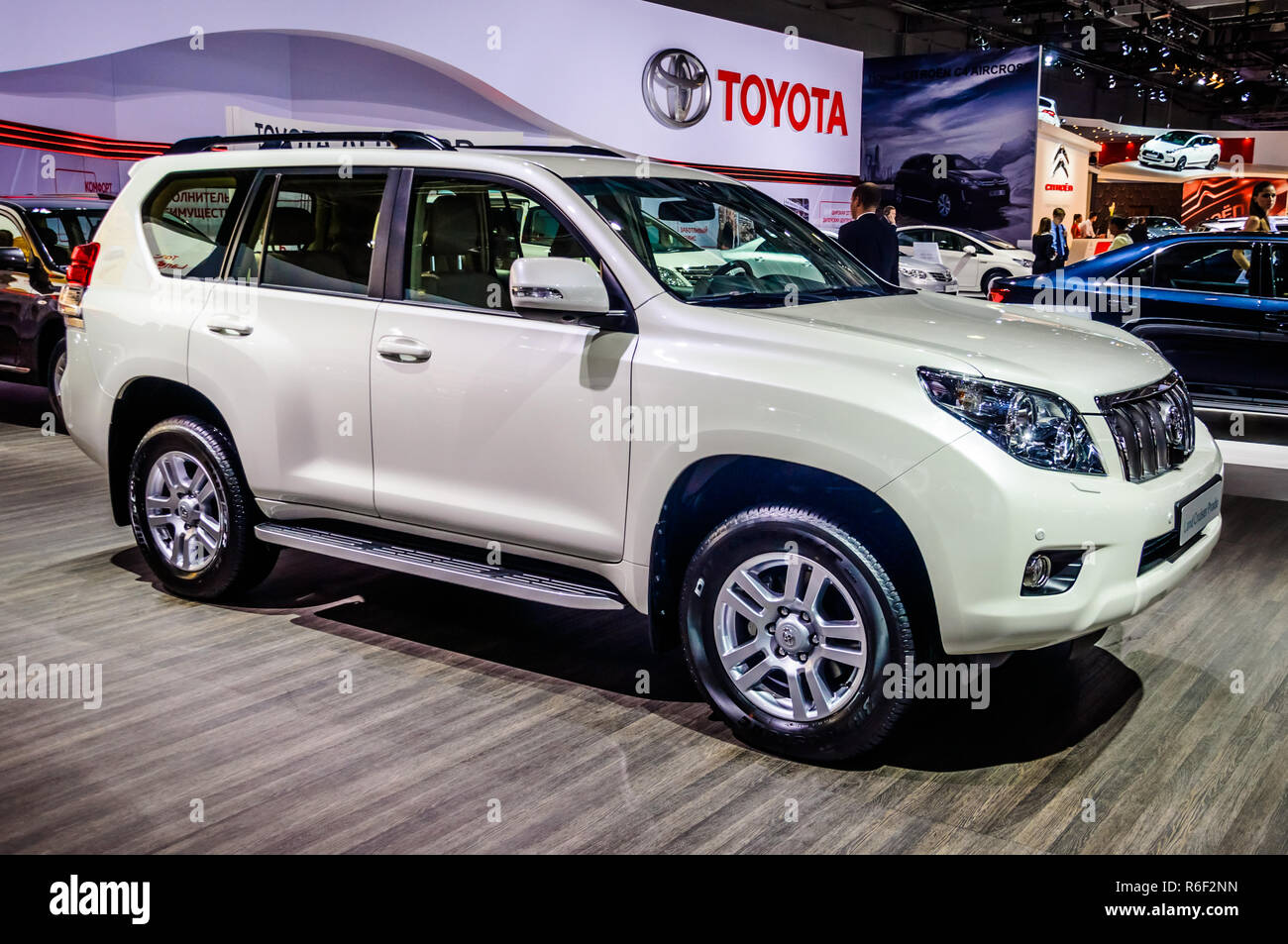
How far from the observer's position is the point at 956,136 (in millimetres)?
19188

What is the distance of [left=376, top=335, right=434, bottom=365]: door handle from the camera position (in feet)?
12.4

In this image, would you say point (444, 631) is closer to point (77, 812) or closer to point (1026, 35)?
point (77, 812)

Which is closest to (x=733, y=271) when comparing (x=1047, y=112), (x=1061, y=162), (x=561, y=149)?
(x=561, y=149)

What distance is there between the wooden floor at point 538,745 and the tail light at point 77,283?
1.12 metres

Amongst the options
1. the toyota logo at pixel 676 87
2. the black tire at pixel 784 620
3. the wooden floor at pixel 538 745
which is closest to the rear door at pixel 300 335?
the wooden floor at pixel 538 745

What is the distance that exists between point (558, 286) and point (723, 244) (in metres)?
0.90

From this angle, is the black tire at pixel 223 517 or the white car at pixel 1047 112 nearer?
the black tire at pixel 223 517

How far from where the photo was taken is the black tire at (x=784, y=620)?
3043 mm

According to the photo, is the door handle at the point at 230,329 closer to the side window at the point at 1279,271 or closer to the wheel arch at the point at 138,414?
the wheel arch at the point at 138,414

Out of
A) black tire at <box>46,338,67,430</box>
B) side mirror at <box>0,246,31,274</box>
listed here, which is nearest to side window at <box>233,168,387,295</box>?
side mirror at <box>0,246,31,274</box>

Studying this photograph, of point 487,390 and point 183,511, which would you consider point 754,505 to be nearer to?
point 487,390

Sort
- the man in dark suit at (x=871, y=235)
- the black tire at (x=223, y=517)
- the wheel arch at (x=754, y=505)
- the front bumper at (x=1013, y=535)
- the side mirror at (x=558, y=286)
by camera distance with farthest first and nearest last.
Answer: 1. the man in dark suit at (x=871, y=235)
2. the black tire at (x=223, y=517)
3. the side mirror at (x=558, y=286)
4. the wheel arch at (x=754, y=505)
5. the front bumper at (x=1013, y=535)
